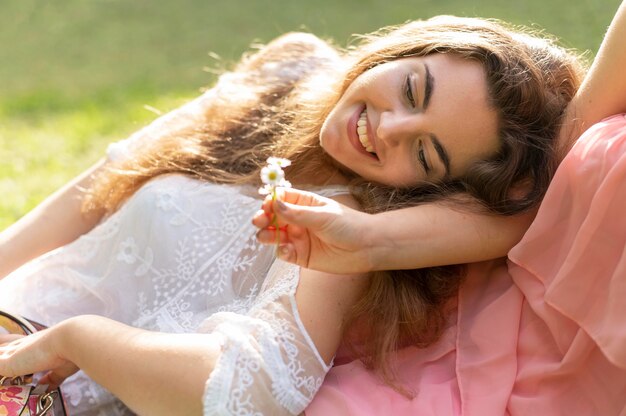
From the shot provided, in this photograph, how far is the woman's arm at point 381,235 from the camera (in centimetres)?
170

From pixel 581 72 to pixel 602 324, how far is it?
2.48 ft

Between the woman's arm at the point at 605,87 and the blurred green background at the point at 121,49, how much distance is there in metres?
1.80

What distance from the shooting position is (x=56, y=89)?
14.4 feet

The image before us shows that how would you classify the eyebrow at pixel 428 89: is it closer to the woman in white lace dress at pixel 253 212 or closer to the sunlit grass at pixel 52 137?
the woman in white lace dress at pixel 253 212

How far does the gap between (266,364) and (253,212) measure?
58 cm

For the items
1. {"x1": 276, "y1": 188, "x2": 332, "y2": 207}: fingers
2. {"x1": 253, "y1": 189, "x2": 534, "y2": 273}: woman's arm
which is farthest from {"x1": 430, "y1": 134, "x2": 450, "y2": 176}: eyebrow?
{"x1": 276, "y1": 188, "x2": 332, "y2": 207}: fingers

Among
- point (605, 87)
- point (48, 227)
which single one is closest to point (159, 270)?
point (48, 227)

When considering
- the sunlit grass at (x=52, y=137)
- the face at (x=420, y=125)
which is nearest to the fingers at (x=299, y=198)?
the face at (x=420, y=125)

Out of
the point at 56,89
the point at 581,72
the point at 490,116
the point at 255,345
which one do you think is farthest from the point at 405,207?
the point at 56,89

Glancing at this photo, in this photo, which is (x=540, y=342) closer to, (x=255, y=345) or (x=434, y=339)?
(x=434, y=339)

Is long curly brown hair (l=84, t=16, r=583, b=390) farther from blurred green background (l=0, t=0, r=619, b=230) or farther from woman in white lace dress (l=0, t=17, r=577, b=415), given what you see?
blurred green background (l=0, t=0, r=619, b=230)

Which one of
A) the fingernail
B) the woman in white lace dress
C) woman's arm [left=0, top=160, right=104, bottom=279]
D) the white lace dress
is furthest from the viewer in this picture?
woman's arm [left=0, top=160, right=104, bottom=279]

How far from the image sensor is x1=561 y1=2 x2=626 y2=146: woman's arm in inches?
77.4

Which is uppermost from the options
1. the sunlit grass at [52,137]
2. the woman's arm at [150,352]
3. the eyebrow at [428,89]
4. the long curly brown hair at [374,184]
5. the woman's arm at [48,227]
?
the eyebrow at [428,89]
